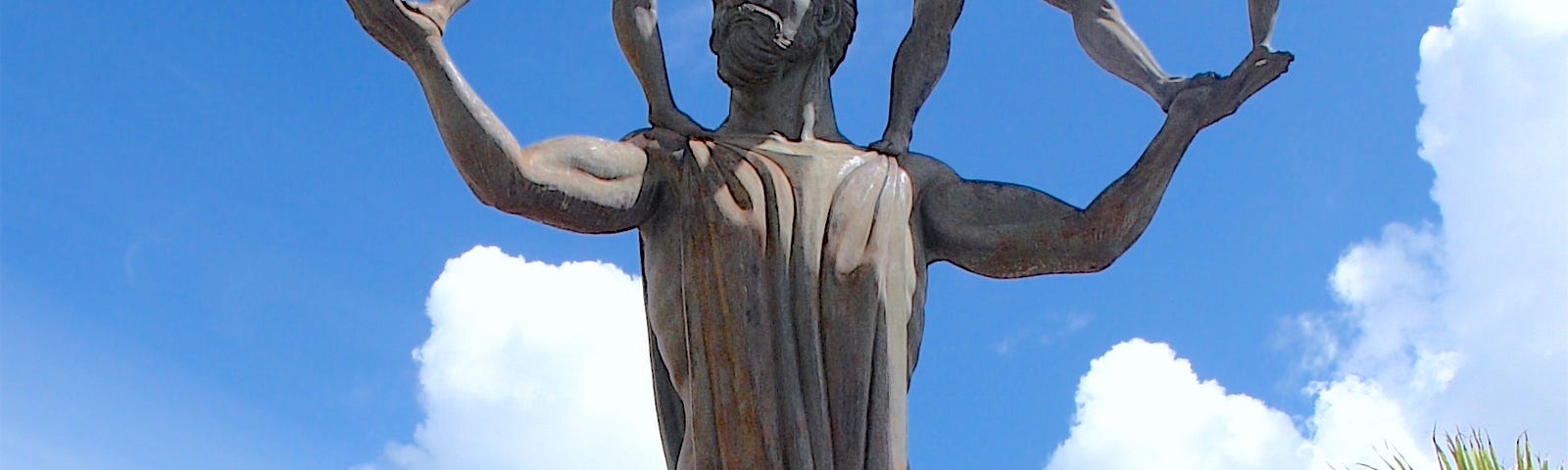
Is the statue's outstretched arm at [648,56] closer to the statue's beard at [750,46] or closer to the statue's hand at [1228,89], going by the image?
the statue's beard at [750,46]

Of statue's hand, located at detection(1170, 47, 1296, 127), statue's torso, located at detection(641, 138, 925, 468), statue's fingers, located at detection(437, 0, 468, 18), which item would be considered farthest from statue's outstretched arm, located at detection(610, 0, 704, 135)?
statue's hand, located at detection(1170, 47, 1296, 127)

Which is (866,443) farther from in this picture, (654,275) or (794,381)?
(654,275)

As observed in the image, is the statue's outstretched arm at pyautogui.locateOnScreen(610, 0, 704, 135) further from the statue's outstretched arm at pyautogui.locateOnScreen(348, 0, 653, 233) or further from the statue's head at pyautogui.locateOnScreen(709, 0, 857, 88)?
the statue's outstretched arm at pyautogui.locateOnScreen(348, 0, 653, 233)

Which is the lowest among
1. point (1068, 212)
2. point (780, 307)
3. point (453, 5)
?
point (780, 307)

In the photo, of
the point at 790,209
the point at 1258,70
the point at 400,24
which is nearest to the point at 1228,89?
the point at 1258,70

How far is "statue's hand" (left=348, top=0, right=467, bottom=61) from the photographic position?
16.2 feet

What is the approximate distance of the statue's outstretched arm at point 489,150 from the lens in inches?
195

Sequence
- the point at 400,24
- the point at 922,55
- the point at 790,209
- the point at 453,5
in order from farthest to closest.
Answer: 1. the point at 922,55
2. the point at 790,209
3. the point at 453,5
4. the point at 400,24

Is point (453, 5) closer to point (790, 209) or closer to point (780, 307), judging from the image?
point (790, 209)

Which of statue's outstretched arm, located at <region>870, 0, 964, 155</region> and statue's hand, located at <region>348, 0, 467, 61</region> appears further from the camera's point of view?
statue's outstretched arm, located at <region>870, 0, 964, 155</region>

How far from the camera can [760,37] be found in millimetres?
5508

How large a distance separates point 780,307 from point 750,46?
0.88m

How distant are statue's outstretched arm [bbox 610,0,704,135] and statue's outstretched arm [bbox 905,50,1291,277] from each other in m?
0.81

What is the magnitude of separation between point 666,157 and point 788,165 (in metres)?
0.38
